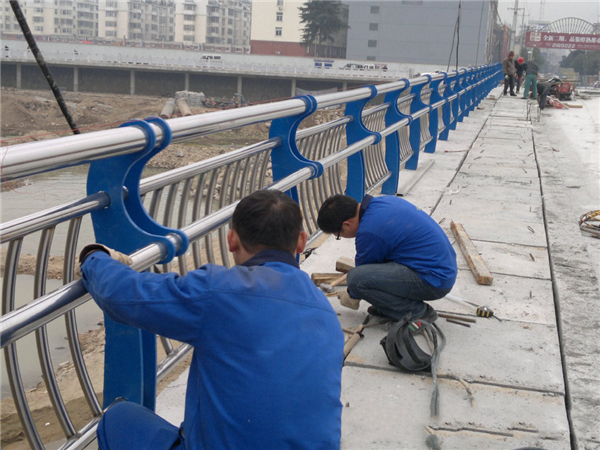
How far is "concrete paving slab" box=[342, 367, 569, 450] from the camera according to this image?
2.98 m

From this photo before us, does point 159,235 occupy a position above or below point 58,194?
above

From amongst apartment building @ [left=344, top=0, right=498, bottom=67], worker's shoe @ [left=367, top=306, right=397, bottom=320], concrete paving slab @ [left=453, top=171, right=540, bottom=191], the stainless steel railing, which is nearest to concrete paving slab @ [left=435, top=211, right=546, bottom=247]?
concrete paving slab @ [left=453, top=171, right=540, bottom=191]

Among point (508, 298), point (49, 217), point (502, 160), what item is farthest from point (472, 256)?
point (502, 160)

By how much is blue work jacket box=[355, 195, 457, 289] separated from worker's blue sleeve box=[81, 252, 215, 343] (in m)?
2.19

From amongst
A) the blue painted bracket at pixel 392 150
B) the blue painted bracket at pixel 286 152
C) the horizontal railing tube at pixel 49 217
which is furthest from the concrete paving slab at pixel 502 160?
the horizontal railing tube at pixel 49 217

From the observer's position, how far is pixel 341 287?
4.77m

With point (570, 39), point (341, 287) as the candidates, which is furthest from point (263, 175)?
point (570, 39)

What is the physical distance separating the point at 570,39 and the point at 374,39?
25.4 m

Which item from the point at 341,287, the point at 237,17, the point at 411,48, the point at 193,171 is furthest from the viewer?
the point at 237,17

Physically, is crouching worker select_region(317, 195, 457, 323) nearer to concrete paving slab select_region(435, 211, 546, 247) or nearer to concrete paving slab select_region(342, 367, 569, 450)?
concrete paving slab select_region(342, 367, 569, 450)

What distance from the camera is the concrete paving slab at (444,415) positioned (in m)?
2.98

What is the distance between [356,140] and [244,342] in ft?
14.0

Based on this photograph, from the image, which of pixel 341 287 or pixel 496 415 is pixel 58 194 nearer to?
pixel 341 287

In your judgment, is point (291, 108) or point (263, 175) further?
point (263, 175)
